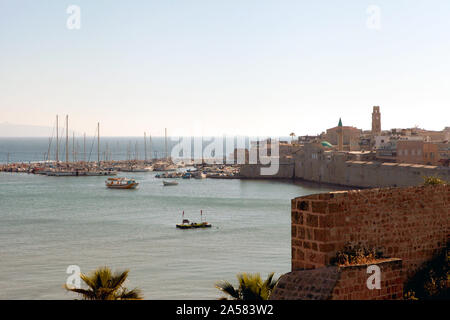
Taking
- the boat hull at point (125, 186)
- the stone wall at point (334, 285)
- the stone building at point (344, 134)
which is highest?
the stone building at point (344, 134)

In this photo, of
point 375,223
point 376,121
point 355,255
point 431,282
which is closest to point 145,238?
point 431,282

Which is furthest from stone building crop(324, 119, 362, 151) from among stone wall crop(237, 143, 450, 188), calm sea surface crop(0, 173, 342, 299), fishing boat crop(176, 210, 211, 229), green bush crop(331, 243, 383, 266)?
green bush crop(331, 243, 383, 266)

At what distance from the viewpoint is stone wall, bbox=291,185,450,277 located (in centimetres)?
666

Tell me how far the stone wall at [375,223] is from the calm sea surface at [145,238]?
1173 centimetres

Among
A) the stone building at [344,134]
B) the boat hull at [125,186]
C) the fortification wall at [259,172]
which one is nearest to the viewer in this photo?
the boat hull at [125,186]

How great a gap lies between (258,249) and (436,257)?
20.2 meters

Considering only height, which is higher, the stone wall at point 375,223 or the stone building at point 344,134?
the stone building at point 344,134

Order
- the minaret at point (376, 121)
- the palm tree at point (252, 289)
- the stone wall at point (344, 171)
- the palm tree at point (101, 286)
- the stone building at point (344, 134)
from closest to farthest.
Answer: the palm tree at point (101, 286), the palm tree at point (252, 289), the stone wall at point (344, 171), the minaret at point (376, 121), the stone building at point (344, 134)

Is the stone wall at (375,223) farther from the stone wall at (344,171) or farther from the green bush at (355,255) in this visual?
the stone wall at (344,171)

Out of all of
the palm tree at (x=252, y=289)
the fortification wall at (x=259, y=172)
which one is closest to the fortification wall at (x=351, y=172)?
the fortification wall at (x=259, y=172)

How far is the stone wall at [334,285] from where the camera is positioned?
244 inches

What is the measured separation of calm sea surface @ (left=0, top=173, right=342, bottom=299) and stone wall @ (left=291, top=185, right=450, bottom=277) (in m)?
11.7

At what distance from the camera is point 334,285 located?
619 centimetres
